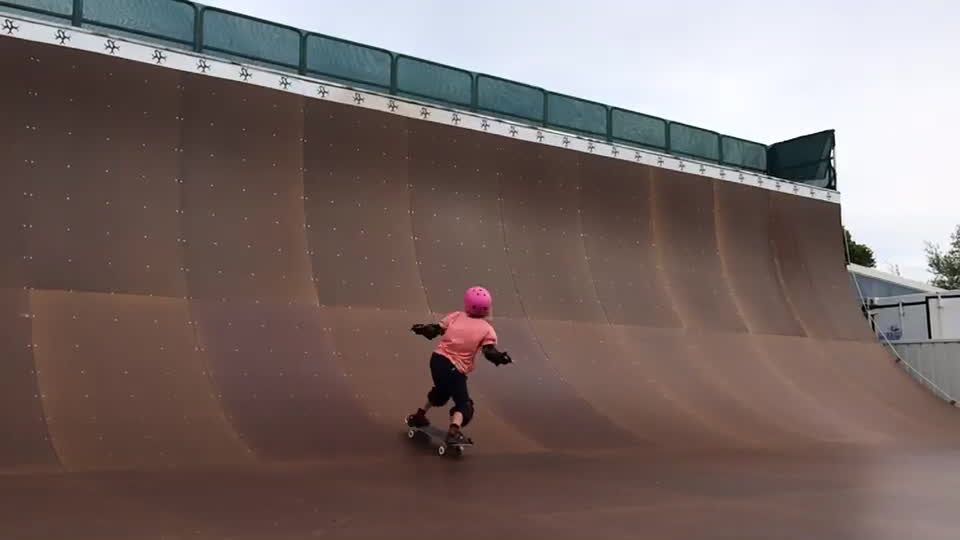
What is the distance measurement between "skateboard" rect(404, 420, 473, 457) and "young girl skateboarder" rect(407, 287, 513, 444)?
6cm

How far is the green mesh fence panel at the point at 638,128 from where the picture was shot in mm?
11875

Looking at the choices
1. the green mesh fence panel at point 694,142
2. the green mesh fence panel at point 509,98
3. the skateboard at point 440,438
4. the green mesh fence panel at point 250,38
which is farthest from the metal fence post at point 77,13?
the green mesh fence panel at point 694,142

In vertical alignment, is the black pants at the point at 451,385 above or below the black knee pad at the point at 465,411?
above

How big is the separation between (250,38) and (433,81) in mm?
2369

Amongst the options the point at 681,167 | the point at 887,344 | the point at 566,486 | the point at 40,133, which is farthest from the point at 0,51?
the point at 887,344

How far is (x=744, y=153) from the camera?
1370 cm

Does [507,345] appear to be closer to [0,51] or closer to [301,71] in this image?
[301,71]

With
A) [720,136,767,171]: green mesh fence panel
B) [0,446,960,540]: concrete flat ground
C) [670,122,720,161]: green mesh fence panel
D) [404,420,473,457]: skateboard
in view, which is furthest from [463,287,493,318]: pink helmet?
[720,136,767,171]: green mesh fence panel

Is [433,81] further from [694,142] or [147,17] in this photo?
[694,142]

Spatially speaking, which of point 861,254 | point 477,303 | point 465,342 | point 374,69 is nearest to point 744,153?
point 374,69

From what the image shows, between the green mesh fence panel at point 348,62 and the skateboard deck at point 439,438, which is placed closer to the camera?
the skateboard deck at point 439,438

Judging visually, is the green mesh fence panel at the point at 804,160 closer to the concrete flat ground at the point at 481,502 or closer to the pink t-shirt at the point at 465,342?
the concrete flat ground at the point at 481,502

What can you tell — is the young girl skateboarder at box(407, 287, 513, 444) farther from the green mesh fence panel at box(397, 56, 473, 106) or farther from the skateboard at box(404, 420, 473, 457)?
the green mesh fence panel at box(397, 56, 473, 106)

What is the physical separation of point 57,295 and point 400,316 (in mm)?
3085
